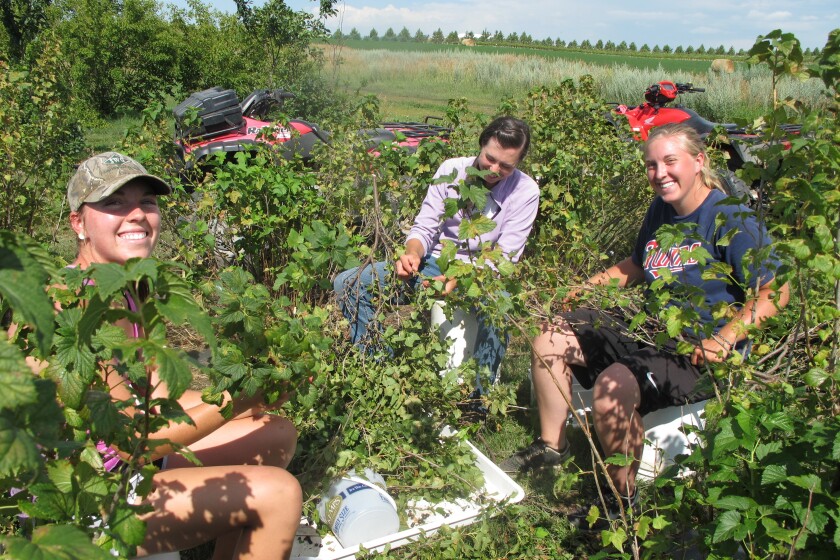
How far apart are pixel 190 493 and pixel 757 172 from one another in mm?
1569

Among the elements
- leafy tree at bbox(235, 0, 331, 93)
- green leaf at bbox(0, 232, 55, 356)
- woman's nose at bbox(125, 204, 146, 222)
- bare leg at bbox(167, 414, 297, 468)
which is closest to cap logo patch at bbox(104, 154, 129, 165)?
woman's nose at bbox(125, 204, 146, 222)

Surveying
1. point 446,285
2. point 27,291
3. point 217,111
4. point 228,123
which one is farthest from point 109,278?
point 228,123

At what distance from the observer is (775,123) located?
5.15 feet

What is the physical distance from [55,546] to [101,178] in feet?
4.77

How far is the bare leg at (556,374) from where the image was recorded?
2.98m

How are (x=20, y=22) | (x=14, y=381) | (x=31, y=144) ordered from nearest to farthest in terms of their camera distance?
1. (x=14, y=381)
2. (x=31, y=144)
3. (x=20, y=22)

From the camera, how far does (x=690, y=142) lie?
2.83 metres

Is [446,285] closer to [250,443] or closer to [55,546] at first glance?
[250,443]

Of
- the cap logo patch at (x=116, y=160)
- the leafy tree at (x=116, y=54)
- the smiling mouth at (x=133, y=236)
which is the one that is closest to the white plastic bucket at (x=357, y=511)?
the smiling mouth at (x=133, y=236)

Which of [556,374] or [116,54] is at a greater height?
[116,54]

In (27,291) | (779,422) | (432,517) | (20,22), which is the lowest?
(432,517)

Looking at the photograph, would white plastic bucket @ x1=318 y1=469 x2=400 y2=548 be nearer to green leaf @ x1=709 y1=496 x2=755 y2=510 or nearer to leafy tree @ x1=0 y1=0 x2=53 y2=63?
green leaf @ x1=709 y1=496 x2=755 y2=510

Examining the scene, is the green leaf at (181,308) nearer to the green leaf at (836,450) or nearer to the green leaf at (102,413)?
the green leaf at (102,413)

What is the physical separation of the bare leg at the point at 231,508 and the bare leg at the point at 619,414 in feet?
3.92
